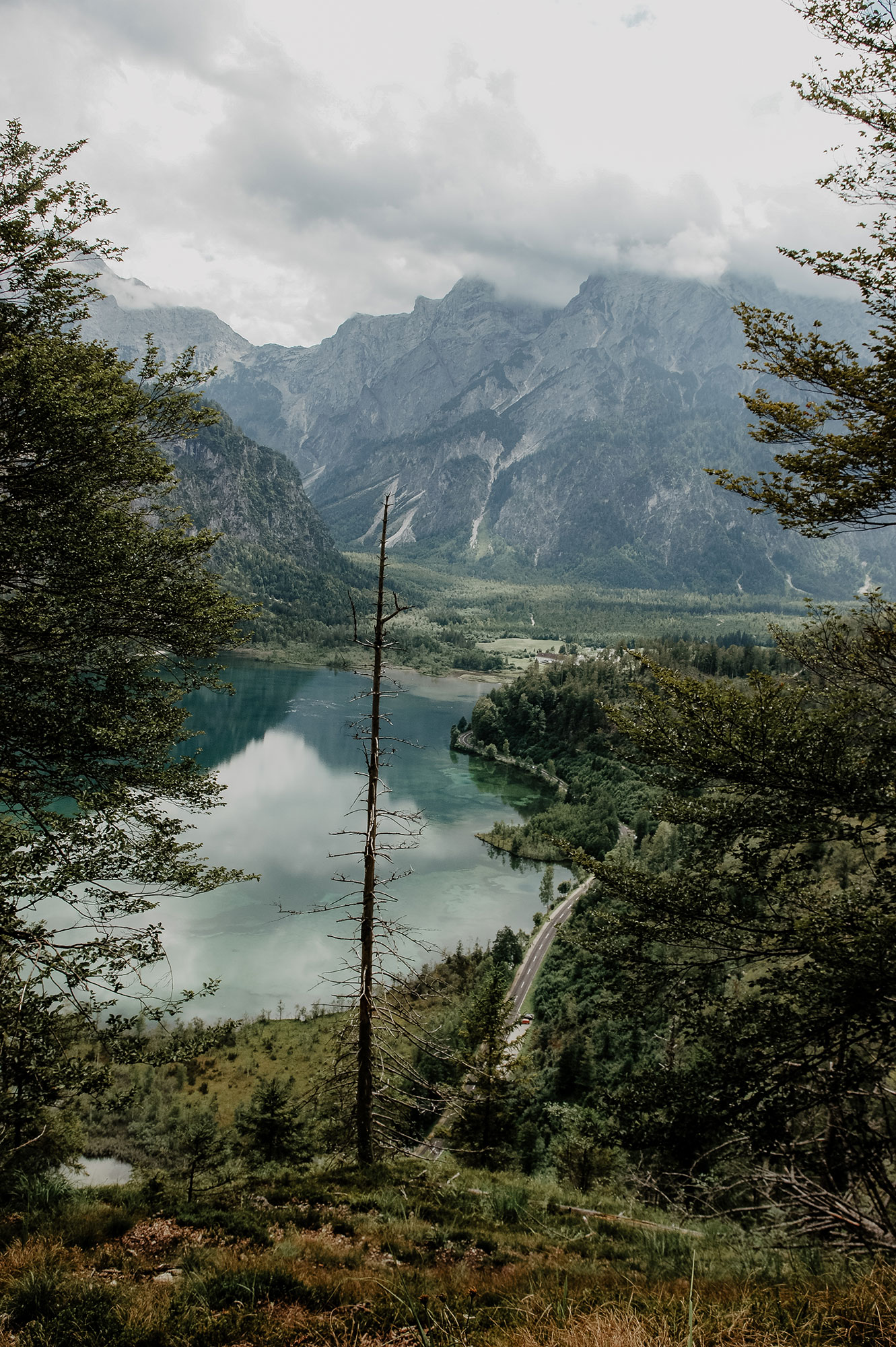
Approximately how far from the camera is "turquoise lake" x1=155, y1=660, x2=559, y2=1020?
1353 inches

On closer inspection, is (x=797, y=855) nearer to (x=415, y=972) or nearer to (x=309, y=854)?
(x=415, y=972)

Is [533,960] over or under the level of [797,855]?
under

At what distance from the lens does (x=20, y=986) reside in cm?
691

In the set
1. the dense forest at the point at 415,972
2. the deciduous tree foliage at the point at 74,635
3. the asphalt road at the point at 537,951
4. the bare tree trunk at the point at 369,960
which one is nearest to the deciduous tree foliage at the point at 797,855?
the dense forest at the point at 415,972

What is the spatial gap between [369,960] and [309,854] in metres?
39.7

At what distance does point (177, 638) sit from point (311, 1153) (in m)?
15.4

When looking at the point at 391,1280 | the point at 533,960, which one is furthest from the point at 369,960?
the point at 533,960

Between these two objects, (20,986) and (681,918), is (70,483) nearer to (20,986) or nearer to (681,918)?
(20,986)

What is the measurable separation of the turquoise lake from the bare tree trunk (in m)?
3.80

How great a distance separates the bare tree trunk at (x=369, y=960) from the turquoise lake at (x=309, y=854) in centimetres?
380

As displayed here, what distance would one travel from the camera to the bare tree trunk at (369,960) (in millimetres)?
8859

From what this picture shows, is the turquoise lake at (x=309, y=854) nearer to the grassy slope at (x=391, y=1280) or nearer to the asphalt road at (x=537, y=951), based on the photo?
the asphalt road at (x=537, y=951)

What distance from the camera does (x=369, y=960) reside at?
896cm

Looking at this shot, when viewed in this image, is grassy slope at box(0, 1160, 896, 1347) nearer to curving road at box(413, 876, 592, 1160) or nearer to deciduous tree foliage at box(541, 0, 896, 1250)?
deciduous tree foliage at box(541, 0, 896, 1250)
